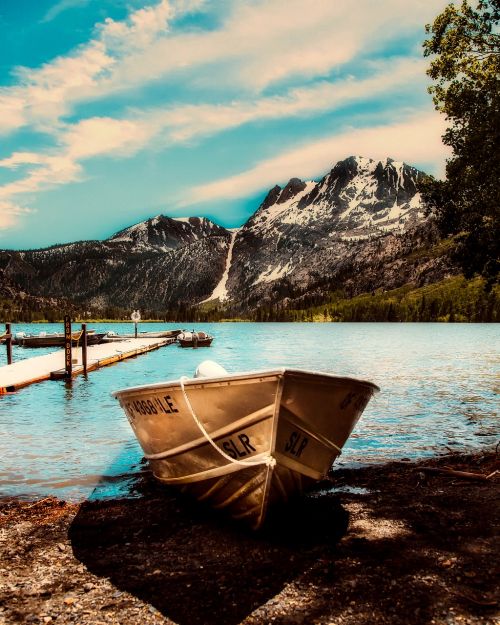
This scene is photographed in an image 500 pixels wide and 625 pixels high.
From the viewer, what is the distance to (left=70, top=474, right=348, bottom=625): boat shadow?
6.66 metres

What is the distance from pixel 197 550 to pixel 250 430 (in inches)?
80.4

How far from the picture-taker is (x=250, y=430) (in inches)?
320

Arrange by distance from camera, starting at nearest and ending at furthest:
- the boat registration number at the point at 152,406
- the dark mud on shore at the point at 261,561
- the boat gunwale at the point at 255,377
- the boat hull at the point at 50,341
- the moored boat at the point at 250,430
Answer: the dark mud on shore at the point at 261,561
the boat gunwale at the point at 255,377
the moored boat at the point at 250,430
the boat registration number at the point at 152,406
the boat hull at the point at 50,341

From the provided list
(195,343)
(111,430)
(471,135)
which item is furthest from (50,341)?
(471,135)

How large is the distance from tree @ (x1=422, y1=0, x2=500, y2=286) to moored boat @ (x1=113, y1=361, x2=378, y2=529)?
45.8 feet

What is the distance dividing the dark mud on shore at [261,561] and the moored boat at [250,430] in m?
0.69

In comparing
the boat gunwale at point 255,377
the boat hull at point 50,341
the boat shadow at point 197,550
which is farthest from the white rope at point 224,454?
the boat hull at point 50,341

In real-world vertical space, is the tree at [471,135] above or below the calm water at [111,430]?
above

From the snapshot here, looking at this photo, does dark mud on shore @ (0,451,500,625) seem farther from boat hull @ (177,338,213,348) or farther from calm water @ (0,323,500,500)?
boat hull @ (177,338,213,348)

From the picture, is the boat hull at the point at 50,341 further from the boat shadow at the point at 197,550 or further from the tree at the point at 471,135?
the boat shadow at the point at 197,550

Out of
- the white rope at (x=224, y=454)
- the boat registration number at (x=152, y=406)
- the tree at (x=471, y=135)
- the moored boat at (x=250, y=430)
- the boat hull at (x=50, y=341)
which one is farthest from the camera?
the boat hull at (x=50, y=341)

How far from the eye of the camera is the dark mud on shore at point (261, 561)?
249 inches

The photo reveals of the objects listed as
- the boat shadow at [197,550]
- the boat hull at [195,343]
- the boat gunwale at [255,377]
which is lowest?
the boat hull at [195,343]

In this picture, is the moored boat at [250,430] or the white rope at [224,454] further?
the white rope at [224,454]
